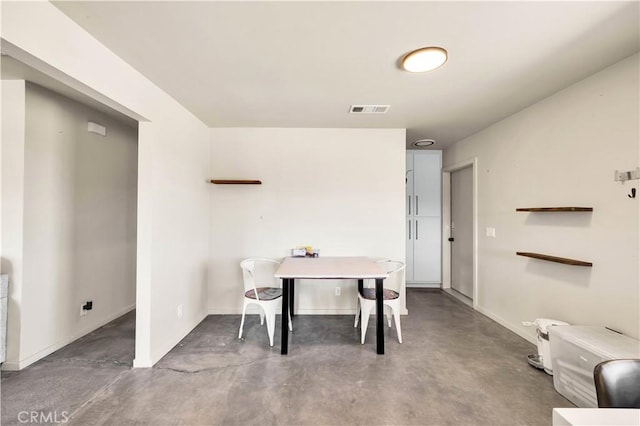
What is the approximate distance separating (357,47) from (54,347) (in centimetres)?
396

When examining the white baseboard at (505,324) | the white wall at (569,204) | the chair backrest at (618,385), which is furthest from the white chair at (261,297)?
the white wall at (569,204)

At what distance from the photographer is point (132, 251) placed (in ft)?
11.5

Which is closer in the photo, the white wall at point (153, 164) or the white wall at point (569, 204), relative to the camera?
the white wall at point (153, 164)

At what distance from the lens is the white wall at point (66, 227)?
7.29 feet

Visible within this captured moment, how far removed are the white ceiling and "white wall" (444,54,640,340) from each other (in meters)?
0.27

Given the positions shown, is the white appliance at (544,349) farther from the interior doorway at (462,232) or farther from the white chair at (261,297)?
the white chair at (261,297)

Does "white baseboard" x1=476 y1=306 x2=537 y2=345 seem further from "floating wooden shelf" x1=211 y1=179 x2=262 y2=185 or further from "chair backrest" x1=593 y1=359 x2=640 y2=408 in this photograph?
"floating wooden shelf" x1=211 y1=179 x2=262 y2=185

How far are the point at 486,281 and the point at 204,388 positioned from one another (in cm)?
362

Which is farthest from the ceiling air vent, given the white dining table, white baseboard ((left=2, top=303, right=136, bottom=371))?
white baseboard ((left=2, top=303, right=136, bottom=371))

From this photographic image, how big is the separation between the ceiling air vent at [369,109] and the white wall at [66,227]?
310 centimetres

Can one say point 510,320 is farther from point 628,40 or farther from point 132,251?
point 132,251

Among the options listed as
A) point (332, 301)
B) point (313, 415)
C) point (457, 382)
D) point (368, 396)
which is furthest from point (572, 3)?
point (332, 301)

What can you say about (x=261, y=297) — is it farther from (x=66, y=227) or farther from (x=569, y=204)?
(x=569, y=204)

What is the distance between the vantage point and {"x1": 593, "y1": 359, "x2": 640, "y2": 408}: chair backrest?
38.3 inches
